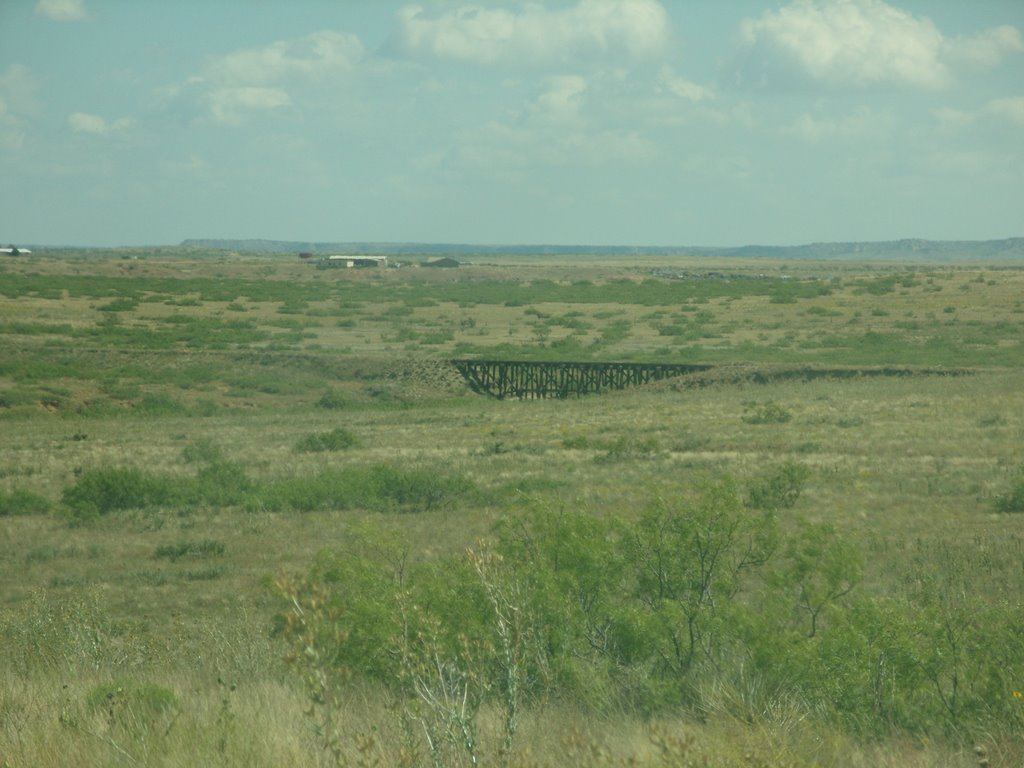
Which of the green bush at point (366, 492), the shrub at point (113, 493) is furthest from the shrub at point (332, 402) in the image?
the green bush at point (366, 492)

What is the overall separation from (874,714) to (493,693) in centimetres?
205

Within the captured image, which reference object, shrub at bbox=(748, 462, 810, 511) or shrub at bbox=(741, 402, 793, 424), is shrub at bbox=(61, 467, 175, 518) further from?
shrub at bbox=(741, 402, 793, 424)

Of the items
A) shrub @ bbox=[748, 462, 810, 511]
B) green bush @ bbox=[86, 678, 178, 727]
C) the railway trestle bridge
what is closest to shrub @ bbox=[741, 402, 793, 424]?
shrub @ bbox=[748, 462, 810, 511]

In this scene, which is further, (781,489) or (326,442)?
(326,442)

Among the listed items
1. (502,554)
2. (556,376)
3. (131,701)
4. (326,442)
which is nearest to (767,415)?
(326,442)

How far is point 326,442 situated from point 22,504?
8.44m

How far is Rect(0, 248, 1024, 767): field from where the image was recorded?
5156 mm

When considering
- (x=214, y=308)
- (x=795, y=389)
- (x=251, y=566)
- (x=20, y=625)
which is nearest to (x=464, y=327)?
(x=214, y=308)

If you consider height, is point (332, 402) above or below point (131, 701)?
below

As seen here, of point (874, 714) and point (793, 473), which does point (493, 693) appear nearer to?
point (874, 714)

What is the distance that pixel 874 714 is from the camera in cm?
633

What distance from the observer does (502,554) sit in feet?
27.6

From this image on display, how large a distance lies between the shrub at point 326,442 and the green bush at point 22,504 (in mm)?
7184

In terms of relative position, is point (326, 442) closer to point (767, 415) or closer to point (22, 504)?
point (22, 504)
